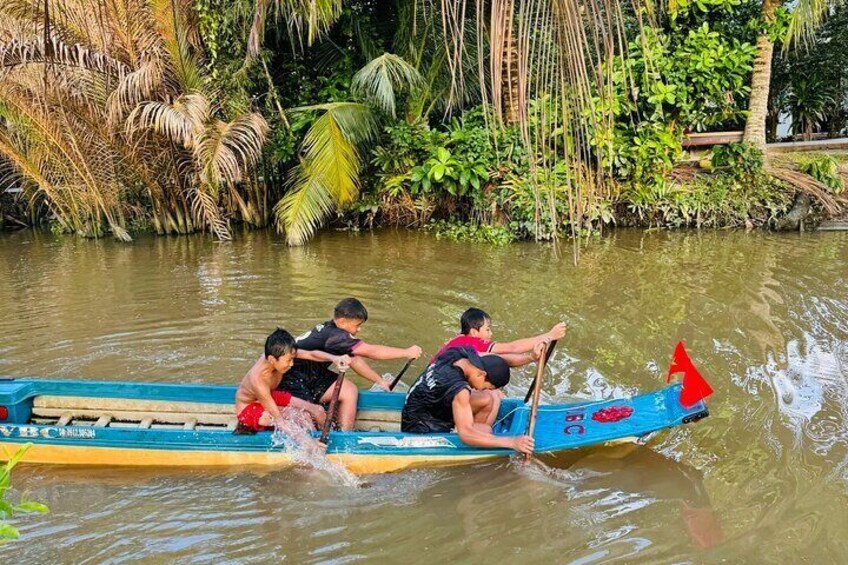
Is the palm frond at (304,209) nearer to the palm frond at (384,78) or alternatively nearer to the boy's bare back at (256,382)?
the palm frond at (384,78)

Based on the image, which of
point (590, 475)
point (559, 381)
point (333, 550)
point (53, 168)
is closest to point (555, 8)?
point (333, 550)

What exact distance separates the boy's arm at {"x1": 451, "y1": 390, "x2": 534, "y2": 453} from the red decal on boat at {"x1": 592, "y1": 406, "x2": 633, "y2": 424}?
19.2 inches

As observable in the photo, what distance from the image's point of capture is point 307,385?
533 centimetres

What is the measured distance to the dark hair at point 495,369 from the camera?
468 centimetres

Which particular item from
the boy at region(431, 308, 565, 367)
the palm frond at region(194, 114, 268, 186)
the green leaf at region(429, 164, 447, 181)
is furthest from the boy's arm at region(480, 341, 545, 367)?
the palm frond at region(194, 114, 268, 186)

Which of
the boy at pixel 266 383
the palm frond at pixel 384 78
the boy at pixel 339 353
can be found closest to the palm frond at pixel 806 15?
the palm frond at pixel 384 78

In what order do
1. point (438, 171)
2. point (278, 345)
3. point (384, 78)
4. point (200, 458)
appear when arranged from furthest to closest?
point (438, 171)
point (384, 78)
point (200, 458)
point (278, 345)

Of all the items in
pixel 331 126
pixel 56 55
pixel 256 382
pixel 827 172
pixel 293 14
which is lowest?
pixel 256 382

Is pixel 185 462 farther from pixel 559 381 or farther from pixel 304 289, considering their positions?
pixel 304 289

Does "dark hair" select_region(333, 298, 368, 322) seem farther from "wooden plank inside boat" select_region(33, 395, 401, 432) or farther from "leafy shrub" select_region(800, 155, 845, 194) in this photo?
"leafy shrub" select_region(800, 155, 845, 194)

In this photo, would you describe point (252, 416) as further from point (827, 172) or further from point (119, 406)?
point (827, 172)

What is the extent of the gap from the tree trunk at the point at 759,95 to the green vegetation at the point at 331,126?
2.2 inches

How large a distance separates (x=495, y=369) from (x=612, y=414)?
0.81 metres

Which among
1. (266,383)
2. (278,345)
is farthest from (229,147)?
(278,345)
